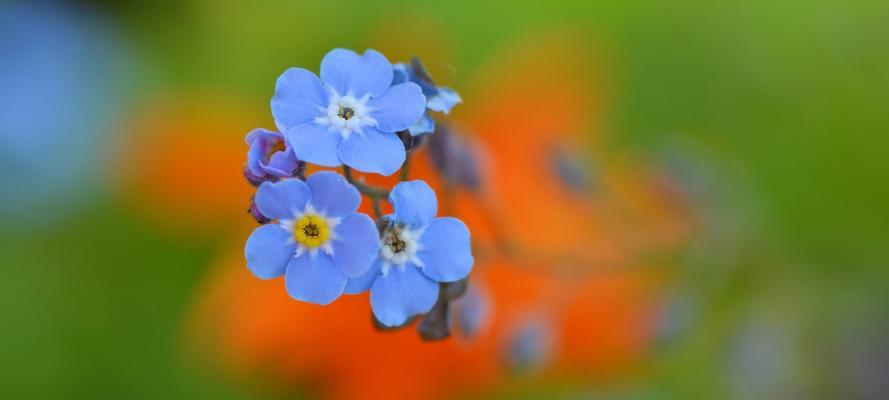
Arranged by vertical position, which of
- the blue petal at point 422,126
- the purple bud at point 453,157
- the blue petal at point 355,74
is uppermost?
the purple bud at point 453,157

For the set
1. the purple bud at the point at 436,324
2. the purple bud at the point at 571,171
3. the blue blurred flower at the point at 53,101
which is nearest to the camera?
the purple bud at the point at 436,324

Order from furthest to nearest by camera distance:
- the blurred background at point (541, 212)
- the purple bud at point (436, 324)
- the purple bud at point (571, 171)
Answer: the blurred background at point (541, 212)
the purple bud at point (571, 171)
the purple bud at point (436, 324)

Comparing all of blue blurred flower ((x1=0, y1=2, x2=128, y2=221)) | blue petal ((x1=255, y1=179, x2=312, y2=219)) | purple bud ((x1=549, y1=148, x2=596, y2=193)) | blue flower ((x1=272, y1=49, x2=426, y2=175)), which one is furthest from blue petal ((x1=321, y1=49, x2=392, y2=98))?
blue blurred flower ((x1=0, y1=2, x2=128, y2=221))

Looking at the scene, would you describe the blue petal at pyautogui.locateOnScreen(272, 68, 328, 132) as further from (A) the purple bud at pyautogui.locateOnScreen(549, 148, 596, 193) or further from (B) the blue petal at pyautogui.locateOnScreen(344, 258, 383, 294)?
(A) the purple bud at pyautogui.locateOnScreen(549, 148, 596, 193)

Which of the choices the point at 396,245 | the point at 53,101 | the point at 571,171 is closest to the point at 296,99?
the point at 396,245

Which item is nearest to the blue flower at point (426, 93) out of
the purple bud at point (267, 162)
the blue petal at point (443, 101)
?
the blue petal at point (443, 101)

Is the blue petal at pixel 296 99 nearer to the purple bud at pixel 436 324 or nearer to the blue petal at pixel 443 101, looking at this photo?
the blue petal at pixel 443 101
